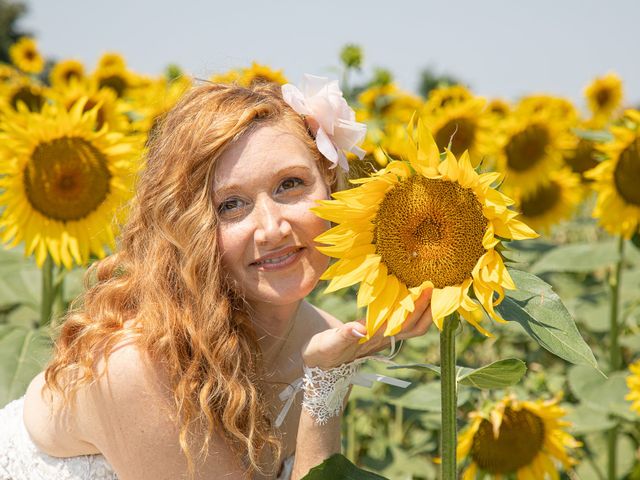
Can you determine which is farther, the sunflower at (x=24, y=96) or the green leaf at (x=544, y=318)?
the sunflower at (x=24, y=96)

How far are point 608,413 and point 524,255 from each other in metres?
0.91

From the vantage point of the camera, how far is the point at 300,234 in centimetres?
174

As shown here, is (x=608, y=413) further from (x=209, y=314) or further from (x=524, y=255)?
(x=209, y=314)

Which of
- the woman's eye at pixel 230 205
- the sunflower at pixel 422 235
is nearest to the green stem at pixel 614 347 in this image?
the woman's eye at pixel 230 205

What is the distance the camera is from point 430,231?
4.34 ft

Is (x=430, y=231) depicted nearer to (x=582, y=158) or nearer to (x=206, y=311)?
(x=206, y=311)

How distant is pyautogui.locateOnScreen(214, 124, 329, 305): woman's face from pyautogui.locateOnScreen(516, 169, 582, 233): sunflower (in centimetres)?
259

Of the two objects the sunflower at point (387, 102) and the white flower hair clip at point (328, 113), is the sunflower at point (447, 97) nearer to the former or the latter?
the sunflower at point (387, 102)

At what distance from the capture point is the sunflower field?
131cm

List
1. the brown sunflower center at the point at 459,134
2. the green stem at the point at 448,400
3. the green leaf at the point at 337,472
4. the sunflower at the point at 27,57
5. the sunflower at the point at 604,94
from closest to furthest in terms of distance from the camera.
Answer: the green stem at the point at 448,400
the green leaf at the point at 337,472
the brown sunflower center at the point at 459,134
the sunflower at the point at 604,94
the sunflower at the point at 27,57

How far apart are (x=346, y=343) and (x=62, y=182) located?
5.09 feet

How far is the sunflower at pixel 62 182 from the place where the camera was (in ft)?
8.96

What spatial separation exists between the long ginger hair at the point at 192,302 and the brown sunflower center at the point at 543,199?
246 centimetres

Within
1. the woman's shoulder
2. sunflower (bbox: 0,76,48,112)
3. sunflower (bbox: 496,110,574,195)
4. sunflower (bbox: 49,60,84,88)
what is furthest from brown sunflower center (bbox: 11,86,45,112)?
the woman's shoulder
